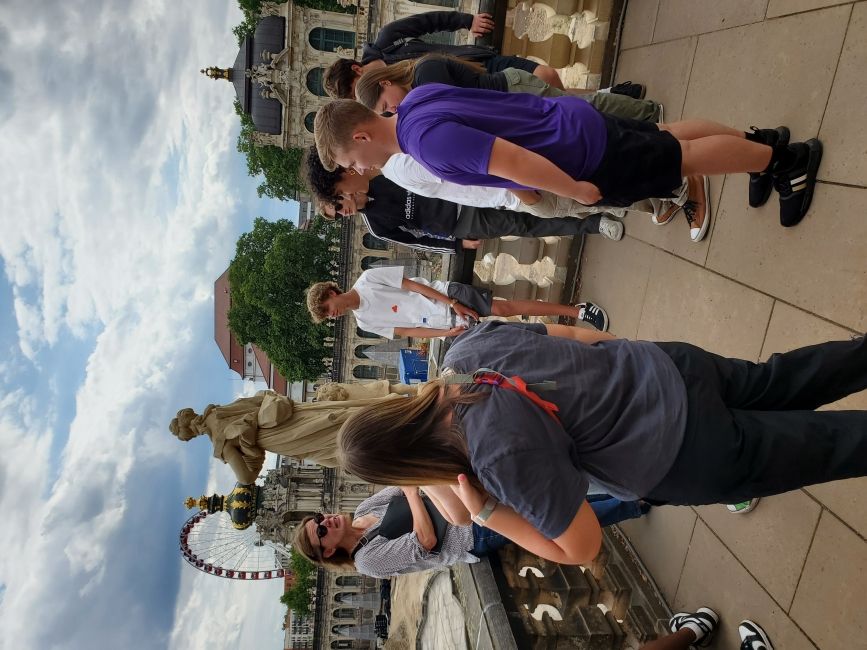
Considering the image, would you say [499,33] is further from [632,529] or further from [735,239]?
[632,529]

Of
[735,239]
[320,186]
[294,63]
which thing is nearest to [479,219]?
[320,186]

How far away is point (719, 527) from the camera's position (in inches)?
156

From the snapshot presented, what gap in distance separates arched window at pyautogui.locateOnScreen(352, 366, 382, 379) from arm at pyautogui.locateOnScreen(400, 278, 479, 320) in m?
24.8

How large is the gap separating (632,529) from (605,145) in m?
3.76

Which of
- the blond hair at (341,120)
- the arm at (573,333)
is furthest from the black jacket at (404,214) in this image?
the arm at (573,333)

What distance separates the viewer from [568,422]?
2.11 meters

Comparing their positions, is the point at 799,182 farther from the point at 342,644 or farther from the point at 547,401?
the point at 342,644

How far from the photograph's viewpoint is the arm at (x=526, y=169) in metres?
A: 2.53

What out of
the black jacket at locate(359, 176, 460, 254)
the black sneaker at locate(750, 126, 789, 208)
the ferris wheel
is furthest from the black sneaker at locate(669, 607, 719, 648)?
the ferris wheel

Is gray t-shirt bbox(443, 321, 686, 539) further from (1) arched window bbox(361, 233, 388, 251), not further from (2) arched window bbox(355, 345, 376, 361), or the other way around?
(2) arched window bbox(355, 345, 376, 361)

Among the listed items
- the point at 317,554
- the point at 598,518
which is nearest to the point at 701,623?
the point at 598,518

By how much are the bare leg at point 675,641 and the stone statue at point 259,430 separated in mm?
2521

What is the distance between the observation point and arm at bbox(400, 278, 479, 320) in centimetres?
562

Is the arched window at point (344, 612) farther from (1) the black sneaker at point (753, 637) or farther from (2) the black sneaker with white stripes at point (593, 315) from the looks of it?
(1) the black sneaker at point (753, 637)
